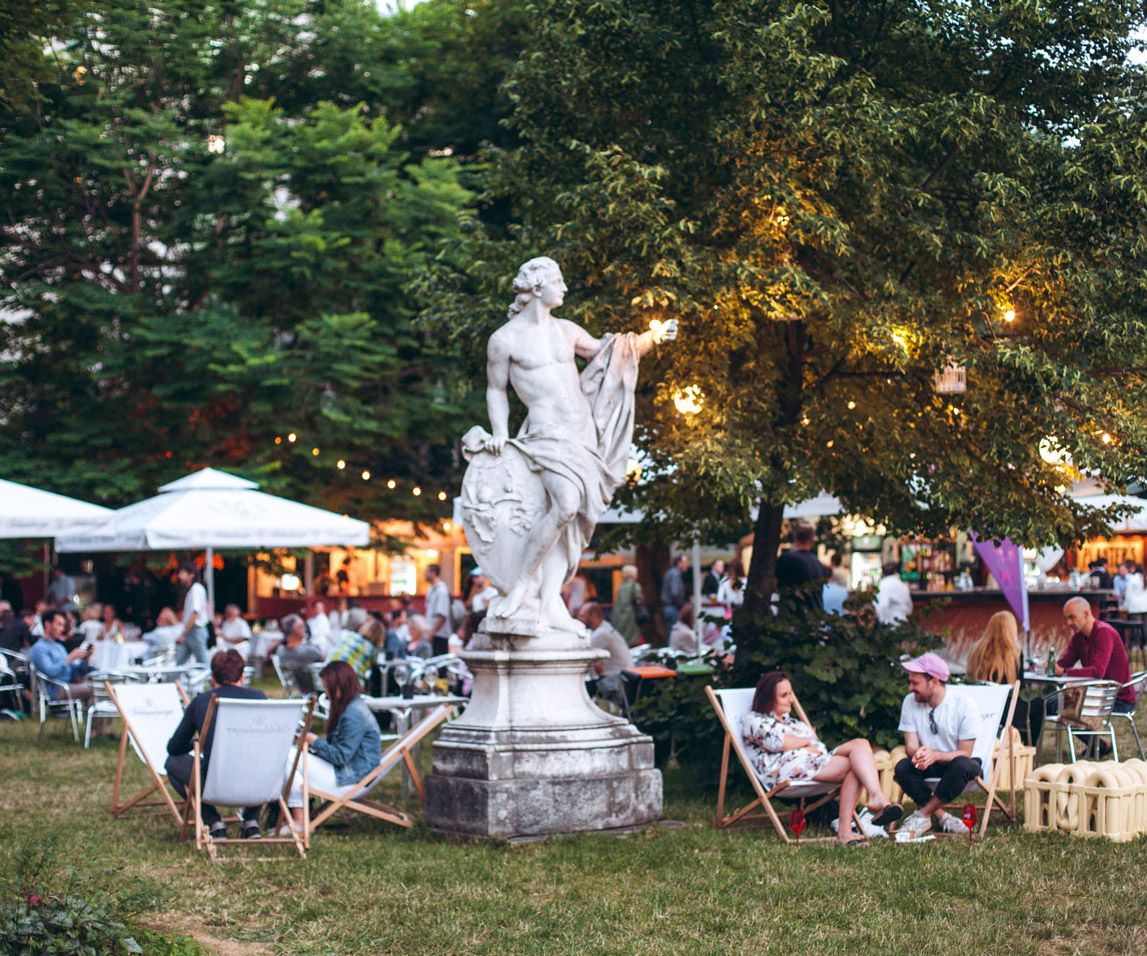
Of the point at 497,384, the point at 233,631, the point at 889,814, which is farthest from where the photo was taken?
the point at 233,631

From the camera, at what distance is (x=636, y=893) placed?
7.52 metres

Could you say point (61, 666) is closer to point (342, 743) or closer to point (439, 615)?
point (439, 615)

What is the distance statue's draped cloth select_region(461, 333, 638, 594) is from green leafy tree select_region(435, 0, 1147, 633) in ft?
2.72

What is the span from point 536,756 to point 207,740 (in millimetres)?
1845

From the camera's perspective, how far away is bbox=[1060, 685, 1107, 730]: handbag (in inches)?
443

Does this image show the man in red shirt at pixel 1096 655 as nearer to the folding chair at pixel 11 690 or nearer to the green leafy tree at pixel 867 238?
the green leafy tree at pixel 867 238

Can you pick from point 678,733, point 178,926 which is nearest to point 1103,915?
point 178,926

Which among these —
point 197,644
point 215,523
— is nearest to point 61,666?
point 197,644

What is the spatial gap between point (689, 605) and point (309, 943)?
37.3 ft

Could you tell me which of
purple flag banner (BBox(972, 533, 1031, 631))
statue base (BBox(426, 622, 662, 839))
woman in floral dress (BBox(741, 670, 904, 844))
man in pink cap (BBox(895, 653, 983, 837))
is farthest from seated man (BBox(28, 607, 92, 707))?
man in pink cap (BBox(895, 653, 983, 837))

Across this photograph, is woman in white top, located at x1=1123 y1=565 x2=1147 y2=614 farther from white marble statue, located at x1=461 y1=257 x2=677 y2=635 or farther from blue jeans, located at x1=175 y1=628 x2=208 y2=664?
white marble statue, located at x1=461 y1=257 x2=677 y2=635

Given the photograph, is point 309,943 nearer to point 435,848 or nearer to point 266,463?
point 435,848

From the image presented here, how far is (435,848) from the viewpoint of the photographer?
891 centimetres

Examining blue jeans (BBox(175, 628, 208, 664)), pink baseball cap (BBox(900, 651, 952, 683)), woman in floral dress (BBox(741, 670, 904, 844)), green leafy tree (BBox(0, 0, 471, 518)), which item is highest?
green leafy tree (BBox(0, 0, 471, 518))
